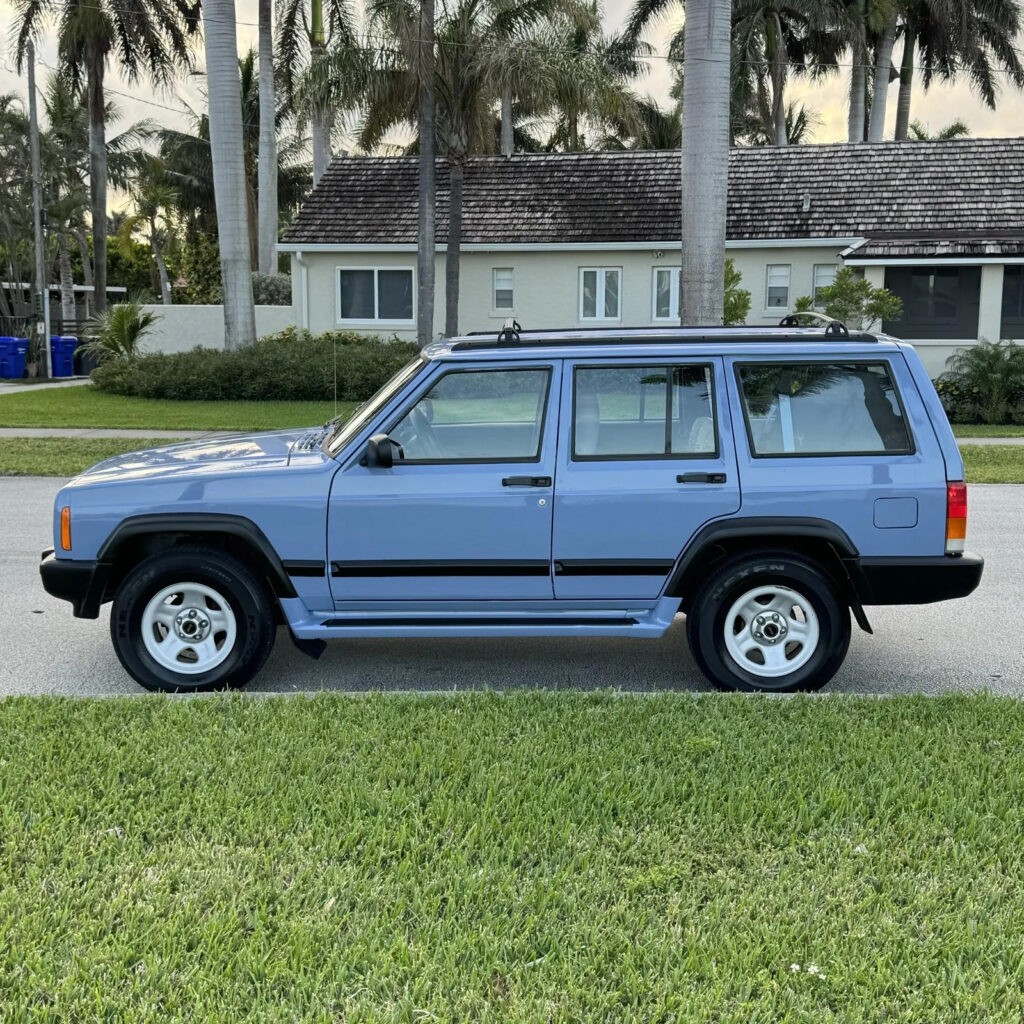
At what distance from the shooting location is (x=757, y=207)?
2745cm

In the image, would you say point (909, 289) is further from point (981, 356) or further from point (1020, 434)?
point (1020, 434)

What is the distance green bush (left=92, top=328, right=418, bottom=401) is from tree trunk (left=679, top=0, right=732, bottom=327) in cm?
953

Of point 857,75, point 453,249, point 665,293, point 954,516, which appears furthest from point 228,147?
point 857,75

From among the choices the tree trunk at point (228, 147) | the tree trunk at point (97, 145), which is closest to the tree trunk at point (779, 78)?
the tree trunk at point (97, 145)

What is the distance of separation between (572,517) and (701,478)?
0.67 m

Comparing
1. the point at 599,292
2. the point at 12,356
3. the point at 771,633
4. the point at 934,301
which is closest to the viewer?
the point at 771,633

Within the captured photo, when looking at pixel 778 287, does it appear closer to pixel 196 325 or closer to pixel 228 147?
pixel 228 147

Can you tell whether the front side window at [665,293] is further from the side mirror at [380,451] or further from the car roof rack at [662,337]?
the side mirror at [380,451]

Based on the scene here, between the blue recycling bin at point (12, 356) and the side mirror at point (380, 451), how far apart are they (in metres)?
29.3

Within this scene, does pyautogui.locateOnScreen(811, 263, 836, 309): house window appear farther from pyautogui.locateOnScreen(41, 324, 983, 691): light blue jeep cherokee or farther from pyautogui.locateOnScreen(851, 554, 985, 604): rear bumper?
pyautogui.locateOnScreen(851, 554, 985, 604): rear bumper

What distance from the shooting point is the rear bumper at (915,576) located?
5.70 m

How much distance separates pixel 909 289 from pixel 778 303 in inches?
128

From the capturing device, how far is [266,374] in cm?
2405

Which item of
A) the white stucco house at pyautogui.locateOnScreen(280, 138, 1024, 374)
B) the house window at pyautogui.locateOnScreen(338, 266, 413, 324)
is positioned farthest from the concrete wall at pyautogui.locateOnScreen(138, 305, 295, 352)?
the house window at pyautogui.locateOnScreen(338, 266, 413, 324)
